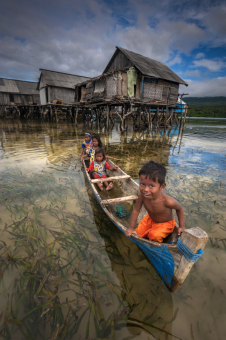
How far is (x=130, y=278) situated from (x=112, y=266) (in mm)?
317

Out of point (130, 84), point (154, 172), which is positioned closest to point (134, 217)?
point (154, 172)

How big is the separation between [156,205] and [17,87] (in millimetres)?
42671

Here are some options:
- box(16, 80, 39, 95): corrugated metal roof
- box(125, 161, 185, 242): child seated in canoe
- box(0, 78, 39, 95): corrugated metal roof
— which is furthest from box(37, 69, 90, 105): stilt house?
box(125, 161, 185, 242): child seated in canoe

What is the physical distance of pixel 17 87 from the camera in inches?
1331

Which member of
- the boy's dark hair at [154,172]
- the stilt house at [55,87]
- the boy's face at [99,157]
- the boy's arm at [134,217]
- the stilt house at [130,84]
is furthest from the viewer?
the stilt house at [55,87]

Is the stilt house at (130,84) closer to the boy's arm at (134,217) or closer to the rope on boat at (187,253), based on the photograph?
the boy's arm at (134,217)

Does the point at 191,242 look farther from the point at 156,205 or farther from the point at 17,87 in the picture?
the point at 17,87

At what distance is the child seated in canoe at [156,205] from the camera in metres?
1.96

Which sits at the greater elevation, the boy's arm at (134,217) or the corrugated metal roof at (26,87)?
the corrugated metal roof at (26,87)

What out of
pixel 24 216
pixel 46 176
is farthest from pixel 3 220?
pixel 46 176

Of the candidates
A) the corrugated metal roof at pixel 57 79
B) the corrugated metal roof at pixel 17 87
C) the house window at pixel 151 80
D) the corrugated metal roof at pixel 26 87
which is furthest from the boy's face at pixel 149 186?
the corrugated metal roof at pixel 26 87

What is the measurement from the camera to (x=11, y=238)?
276 centimetres

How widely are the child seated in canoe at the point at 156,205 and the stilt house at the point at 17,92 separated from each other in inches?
1545

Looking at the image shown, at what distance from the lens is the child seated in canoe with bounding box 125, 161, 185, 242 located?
1.96m
